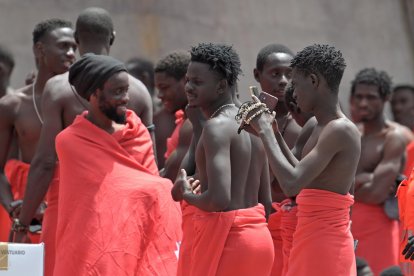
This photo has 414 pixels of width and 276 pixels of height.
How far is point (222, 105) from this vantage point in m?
6.84

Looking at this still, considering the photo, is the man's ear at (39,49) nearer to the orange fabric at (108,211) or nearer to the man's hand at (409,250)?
the orange fabric at (108,211)

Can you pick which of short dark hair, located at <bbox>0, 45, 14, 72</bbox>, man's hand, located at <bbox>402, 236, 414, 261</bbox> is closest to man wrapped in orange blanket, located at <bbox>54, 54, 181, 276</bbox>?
man's hand, located at <bbox>402, 236, 414, 261</bbox>

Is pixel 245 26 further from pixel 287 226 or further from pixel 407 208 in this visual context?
pixel 407 208

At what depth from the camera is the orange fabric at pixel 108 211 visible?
284 inches

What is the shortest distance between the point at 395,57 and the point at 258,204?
832cm

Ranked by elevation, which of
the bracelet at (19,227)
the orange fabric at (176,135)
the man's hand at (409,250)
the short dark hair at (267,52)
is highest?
the short dark hair at (267,52)

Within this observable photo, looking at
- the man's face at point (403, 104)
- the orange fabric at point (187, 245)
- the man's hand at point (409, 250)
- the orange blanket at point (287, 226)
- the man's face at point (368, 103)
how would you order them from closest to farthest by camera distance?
the man's hand at point (409, 250) < the orange fabric at point (187, 245) < the orange blanket at point (287, 226) < the man's face at point (368, 103) < the man's face at point (403, 104)

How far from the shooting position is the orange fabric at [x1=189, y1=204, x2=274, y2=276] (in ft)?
21.5

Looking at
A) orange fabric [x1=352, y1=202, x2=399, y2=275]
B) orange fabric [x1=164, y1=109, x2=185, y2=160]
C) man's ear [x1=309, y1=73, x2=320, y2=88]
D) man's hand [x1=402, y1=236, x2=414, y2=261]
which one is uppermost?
man's ear [x1=309, y1=73, x2=320, y2=88]

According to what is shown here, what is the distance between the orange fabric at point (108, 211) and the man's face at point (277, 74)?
1.15 metres

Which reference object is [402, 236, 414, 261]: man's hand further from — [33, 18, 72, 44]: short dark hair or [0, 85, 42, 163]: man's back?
[33, 18, 72, 44]: short dark hair

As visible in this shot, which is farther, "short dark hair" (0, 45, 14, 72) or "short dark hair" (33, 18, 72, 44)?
"short dark hair" (0, 45, 14, 72)

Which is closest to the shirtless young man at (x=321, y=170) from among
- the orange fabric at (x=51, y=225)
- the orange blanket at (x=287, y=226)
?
the orange blanket at (x=287, y=226)

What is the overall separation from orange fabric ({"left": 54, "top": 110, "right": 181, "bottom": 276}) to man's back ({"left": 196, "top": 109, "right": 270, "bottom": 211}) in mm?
725
